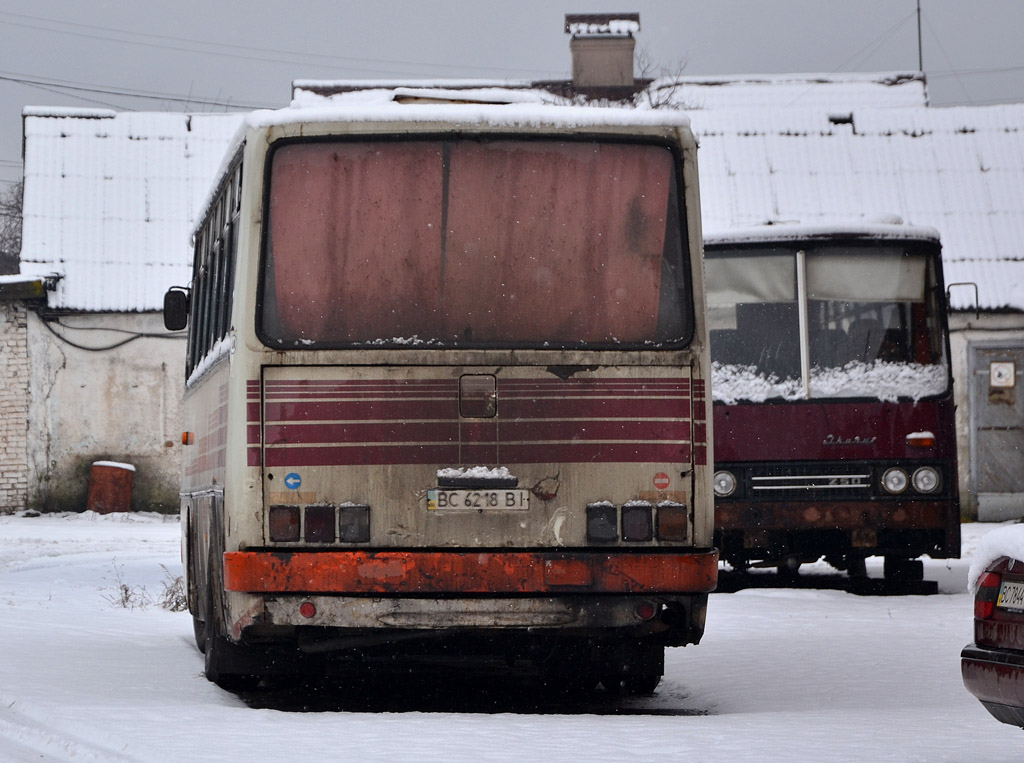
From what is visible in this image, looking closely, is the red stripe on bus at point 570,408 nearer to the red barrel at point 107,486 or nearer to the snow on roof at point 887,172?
the red barrel at point 107,486

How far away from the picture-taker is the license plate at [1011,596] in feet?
18.8

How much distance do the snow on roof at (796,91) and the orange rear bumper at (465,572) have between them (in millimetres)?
30621

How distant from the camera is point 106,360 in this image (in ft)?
93.2

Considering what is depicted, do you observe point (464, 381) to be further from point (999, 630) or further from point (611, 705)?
point (999, 630)

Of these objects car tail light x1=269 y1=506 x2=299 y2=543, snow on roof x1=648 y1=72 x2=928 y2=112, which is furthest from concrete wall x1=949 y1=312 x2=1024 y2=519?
car tail light x1=269 y1=506 x2=299 y2=543

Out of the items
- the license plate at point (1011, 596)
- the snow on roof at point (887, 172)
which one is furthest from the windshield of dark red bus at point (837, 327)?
the snow on roof at point (887, 172)

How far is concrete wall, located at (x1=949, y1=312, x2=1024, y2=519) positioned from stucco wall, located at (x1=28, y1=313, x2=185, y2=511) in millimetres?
12739

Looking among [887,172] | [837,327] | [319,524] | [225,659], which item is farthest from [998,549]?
[887,172]

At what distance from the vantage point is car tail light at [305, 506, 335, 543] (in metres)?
7.16

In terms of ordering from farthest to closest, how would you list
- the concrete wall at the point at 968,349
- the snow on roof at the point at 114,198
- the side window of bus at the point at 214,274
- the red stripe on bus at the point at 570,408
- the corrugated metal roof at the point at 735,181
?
1. the snow on roof at the point at 114,198
2. the corrugated metal roof at the point at 735,181
3. the concrete wall at the point at 968,349
4. the side window of bus at the point at 214,274
5. the red stripe on bus at the point at 570,408

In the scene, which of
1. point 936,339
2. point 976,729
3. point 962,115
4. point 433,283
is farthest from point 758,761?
point 962,115

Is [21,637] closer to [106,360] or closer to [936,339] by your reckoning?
[936,339]

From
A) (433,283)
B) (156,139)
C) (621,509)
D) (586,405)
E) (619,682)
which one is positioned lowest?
(619,682)

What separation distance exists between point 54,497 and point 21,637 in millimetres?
18690
